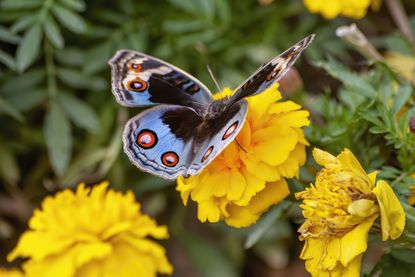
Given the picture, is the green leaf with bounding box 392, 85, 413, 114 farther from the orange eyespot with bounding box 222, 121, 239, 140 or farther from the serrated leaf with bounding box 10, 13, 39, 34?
the serrated leaf with bounding box 10, 13, 39, 34

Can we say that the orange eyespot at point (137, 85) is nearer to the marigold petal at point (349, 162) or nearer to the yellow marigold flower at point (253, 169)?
the yellow marigold flower at point (253, 169)

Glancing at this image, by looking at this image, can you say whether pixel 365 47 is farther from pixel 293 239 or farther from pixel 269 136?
pixel 293 239

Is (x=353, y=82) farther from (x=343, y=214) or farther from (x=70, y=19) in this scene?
(x=70, y=19)

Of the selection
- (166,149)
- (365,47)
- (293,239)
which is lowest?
(293,239)

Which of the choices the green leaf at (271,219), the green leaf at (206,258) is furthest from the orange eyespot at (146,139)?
the green leaf at (206,258)

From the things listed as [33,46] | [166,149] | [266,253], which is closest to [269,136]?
[166,149]

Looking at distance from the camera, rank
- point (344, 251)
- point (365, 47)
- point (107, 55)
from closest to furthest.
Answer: point (344, 251) < point (365, 47) < point (107, 55)
